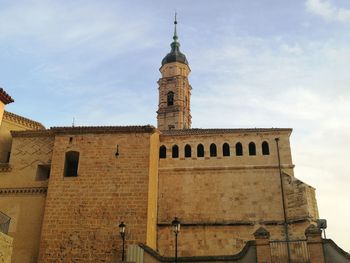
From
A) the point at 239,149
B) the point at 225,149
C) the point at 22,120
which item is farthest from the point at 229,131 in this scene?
the point at 22,120

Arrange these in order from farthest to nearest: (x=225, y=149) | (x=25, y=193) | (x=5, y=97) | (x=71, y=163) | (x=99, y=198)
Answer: (x=225, y=149)
(x=71, y=163)
(x=25, y=193)
(x=99, y=198)
(x=5, y=97)

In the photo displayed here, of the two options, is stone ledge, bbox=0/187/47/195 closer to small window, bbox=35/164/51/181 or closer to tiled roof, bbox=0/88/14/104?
small window, bbox=35/164/51/181

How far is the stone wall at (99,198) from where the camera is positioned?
19.4m

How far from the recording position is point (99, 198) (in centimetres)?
2042

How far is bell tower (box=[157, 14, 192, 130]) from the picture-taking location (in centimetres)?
4172

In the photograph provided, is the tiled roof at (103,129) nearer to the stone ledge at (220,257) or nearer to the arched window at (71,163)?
the arched window at (71,163)

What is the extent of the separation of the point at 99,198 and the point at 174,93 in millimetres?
23650

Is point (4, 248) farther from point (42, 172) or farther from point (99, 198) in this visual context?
point (42, 172)

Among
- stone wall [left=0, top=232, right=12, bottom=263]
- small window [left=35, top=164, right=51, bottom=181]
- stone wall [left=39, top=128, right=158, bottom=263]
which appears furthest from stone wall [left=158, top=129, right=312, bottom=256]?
stone wall [left=0, top=232, right=12, bottom=263]

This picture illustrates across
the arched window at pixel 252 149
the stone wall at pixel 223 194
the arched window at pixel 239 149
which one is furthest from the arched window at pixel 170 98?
the arched window at pixel 252 149

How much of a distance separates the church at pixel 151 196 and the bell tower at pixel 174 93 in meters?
14.9

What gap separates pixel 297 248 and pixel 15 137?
15748 mm

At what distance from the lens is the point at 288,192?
23750mm

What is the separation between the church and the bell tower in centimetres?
1486
